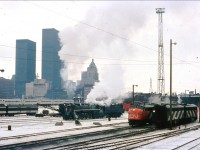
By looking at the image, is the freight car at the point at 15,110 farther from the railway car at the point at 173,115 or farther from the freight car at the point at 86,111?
the railway car at the point at 173,115

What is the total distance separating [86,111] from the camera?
55906mm

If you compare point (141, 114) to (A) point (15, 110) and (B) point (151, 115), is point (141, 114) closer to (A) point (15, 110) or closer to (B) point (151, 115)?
(B) point (151, 115)

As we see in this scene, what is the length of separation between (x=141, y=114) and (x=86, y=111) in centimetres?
1903

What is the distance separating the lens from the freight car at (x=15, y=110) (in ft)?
204

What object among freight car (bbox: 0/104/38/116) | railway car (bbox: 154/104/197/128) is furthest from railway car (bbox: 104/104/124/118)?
freight car (bbox: 0/104/38/116)

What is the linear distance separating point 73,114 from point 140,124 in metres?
16.4

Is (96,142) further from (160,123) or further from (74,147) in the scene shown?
(160,123)

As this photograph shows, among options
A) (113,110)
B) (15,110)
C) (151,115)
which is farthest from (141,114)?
(15,110)

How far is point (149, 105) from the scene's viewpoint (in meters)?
39.4

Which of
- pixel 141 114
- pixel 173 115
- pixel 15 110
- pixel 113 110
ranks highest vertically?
pixel 141 114

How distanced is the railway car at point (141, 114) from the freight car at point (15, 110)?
99.6 feet

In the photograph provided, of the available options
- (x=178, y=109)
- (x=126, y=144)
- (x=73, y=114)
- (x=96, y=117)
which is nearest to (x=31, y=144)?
(x=126, y=144)

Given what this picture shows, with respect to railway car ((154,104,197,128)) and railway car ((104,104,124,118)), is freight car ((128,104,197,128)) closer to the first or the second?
railway car ((154,104,197,128))

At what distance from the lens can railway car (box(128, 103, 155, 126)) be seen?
3806cm
